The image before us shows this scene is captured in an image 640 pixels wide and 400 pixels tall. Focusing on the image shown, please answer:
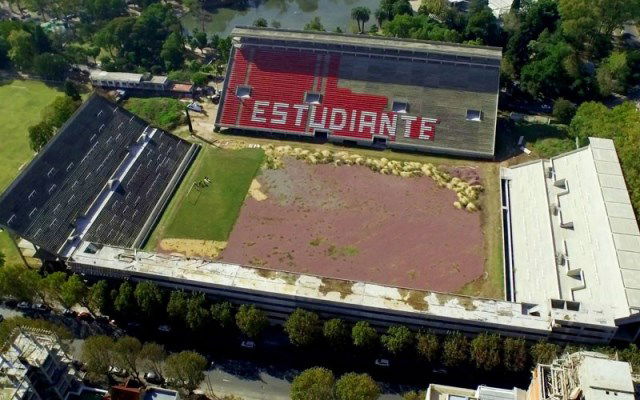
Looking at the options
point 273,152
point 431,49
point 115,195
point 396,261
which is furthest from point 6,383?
point 431,49

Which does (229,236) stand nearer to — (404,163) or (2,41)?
(404,163)

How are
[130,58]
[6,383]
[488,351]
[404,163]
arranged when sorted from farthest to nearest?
[130,58], [404,163], [488,351], [6,383]

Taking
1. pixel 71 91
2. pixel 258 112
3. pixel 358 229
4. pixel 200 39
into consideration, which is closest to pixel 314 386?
pixel 358 229

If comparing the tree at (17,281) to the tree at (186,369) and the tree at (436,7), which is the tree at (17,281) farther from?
the tree at (436,7)

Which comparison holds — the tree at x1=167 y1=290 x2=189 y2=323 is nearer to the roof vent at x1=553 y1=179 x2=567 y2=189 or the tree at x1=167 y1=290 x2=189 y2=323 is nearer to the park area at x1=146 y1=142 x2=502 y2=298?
the park area at x1=146 y1=142 x2=502 y2=298

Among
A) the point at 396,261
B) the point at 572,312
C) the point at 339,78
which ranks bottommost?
the point at 396,261

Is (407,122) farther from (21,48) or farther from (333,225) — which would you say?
(21,48)
